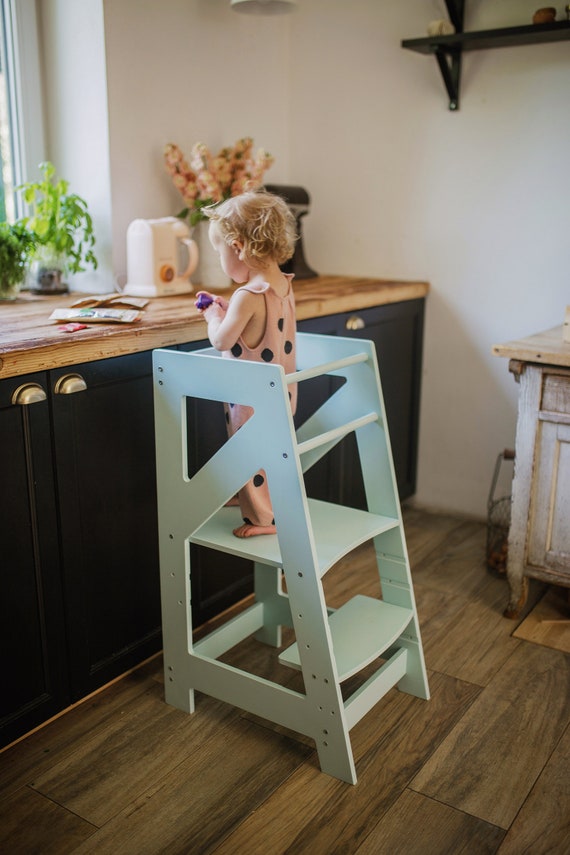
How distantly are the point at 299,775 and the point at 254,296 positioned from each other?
1007mm

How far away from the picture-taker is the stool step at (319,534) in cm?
170

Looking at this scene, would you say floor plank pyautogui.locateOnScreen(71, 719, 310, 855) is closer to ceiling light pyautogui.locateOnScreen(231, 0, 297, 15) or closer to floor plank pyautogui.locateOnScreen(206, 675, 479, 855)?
floor plank pyautogui.locateOnScreen(206, 675, 479, 855)

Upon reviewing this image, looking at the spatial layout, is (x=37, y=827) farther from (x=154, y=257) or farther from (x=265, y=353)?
(x=154, y=257)

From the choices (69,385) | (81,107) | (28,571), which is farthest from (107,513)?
(81,107)

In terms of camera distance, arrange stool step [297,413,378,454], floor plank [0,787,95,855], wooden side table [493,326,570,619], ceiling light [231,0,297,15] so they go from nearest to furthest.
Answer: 1. floor plank [0,787,95,855]
2. stool step [297,413,378,454]
3. wooden side table [493,326,570,619]
4. ceiling light [231,0,297,15]

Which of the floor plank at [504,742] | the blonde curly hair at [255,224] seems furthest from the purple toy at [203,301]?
the floor plank at [504,742]

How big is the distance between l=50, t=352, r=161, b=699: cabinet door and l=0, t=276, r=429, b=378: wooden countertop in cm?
4

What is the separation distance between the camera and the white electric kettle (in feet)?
7.70

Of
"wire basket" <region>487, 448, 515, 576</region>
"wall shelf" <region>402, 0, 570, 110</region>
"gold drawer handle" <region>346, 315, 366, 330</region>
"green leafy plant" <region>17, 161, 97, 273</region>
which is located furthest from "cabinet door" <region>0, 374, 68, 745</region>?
"wall shelf" <region>402, 0, 570, 110</region>

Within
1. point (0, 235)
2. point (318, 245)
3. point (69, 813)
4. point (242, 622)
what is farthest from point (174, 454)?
point (318, 245)

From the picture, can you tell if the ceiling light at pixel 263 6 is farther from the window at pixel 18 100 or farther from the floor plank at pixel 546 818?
the floor plank at pixel 546 818

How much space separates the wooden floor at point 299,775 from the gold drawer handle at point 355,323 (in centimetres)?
102

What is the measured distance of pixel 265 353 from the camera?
1763 mm

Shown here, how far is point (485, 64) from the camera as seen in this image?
2703 mm
